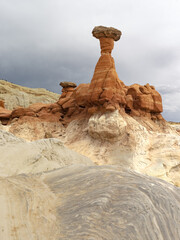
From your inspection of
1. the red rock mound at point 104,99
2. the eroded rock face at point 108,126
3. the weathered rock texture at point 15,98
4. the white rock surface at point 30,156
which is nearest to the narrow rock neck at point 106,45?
the red rock mound at point 104,99

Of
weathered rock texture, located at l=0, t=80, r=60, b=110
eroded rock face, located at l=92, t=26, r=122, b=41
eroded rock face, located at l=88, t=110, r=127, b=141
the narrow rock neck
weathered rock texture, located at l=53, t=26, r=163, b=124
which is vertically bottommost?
eroded rock face, located at l=88, t=110, r=127, b=141

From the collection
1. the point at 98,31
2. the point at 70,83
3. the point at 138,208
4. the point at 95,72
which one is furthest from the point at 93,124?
the point at 70,83

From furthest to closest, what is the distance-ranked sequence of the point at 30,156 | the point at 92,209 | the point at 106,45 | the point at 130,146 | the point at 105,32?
the point at 106,45 → the point at 105,32 → the point at 130,146 → the point at 30,156 → the point at 92,209

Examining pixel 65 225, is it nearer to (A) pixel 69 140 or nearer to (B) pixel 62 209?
(B) pixel 62 209

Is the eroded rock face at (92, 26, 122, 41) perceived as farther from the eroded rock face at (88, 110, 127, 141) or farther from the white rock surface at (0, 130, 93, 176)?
the white rock surface at (0, 130, 93, 176)

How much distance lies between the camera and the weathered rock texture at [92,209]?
2.27 metres

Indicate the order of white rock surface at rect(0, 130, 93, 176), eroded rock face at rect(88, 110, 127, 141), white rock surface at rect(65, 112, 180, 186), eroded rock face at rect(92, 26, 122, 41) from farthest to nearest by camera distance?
eroded rock face at rect(92, 26, 122, 41) → eroded rock face at rect(88, 110, 127, 141) → white rock surface at rect(65, 112, 180, 186) → white rock surface at rect(0, 130, 93, 176)

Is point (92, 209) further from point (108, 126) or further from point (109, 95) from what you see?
point (109, 95)

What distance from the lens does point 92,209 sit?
8.39 feet

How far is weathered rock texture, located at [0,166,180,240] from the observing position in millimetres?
2271

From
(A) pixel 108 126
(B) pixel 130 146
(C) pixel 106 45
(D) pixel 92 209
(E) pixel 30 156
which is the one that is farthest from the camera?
(C) pixel 106 45

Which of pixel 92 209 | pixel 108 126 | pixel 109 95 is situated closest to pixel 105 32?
pixel 109 95

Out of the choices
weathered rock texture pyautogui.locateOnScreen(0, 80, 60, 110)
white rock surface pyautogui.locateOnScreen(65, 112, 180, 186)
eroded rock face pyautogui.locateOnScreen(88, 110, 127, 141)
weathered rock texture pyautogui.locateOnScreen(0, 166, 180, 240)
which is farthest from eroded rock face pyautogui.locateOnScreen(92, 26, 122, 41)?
weathered rock texture pyautogui.locateOnScreen(0, 80, 60, 110)

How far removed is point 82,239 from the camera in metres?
2.19
